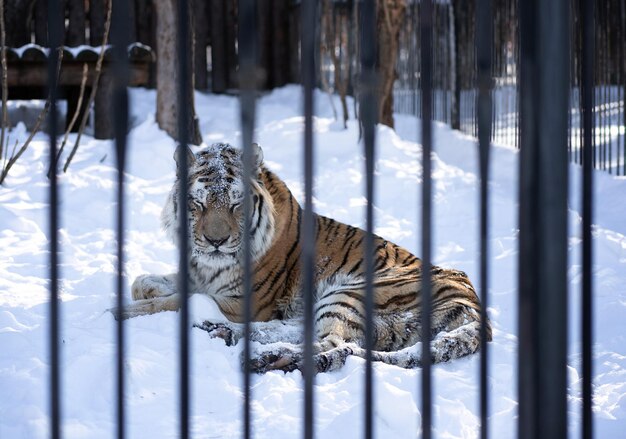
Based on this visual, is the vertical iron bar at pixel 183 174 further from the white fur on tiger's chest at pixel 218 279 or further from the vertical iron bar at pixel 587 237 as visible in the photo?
the white fur on tiger's chest at pixel 218 279

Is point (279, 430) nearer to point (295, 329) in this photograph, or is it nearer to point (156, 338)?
point (156, 338)

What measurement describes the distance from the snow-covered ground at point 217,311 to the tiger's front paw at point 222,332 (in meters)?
0.06

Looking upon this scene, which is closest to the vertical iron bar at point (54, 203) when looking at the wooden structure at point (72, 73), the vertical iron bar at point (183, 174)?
the vertical iron bar at point (183, 174)

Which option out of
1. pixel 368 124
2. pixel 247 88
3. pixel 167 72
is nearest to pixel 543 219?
pixel 368 124

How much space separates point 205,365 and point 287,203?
59.5 inches

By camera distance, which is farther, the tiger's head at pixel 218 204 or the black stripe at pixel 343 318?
the tiger's head at pixel 218 204

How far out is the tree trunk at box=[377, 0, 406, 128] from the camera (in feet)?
33.2

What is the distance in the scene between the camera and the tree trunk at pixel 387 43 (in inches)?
398

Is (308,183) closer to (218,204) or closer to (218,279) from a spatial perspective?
(218,204)

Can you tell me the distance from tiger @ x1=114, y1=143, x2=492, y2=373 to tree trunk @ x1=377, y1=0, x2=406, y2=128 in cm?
514

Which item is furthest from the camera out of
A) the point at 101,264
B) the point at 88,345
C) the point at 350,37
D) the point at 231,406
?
the point at 350,37

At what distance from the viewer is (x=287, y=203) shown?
5.29 metres

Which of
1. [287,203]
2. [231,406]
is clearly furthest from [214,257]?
[231,406]

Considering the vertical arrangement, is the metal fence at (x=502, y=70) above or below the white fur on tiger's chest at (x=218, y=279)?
above
